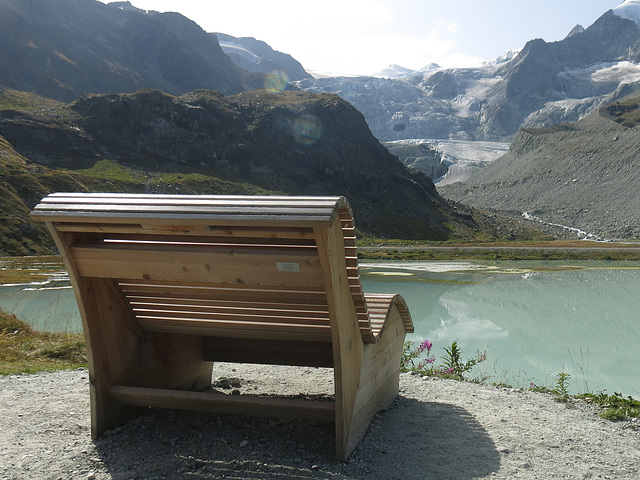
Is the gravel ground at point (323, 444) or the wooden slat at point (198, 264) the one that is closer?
the wooden slat at point (198, 264)

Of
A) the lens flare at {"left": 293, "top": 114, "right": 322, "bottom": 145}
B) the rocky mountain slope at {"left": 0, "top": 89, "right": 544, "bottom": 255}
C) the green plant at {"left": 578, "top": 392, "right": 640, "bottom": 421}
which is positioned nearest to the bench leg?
the green plant at {"left": 578, "top": 392, "right": 640, "bottom": 421}

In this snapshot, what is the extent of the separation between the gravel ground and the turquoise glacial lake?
7.13ft

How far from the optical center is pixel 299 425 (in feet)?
16.7

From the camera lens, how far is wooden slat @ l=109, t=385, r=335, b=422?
4.31 m

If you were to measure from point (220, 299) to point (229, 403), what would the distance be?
2.80 ft

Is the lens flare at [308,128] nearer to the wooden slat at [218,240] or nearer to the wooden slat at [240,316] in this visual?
the wooden slat at [240,316]

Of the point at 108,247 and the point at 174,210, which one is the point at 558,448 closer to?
the point at 174,210

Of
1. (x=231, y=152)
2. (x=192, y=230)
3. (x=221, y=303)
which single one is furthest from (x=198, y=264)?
(x=231, y=152)

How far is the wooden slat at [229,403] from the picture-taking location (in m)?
4.31

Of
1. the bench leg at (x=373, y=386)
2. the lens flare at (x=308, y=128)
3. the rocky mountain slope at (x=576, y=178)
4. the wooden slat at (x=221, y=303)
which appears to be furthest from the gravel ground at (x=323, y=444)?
the lens flare at (x=308, y=128)

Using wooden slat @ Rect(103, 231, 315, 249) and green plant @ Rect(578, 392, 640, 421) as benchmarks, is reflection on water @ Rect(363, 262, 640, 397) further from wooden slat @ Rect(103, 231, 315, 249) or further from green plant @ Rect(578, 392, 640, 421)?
wooden slat @ Rect(103, 231, 315, 249)

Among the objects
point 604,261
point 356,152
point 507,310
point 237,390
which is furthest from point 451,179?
point 237,390

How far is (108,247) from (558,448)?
158 inches

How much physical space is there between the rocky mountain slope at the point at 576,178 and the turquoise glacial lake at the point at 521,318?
6780 cm
